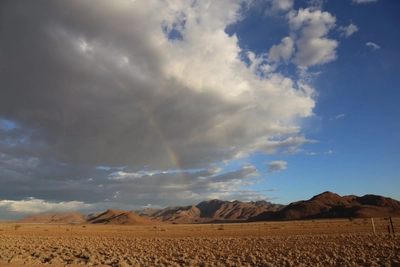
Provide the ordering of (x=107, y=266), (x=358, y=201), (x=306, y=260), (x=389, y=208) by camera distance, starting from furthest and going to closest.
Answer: (x=358, y=201) < (x=389, y=208) < (x=306, y=260) < (x=107, y=266)

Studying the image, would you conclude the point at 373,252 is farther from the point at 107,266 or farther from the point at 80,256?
the point at 80,256

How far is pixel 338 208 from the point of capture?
15288 centimetres

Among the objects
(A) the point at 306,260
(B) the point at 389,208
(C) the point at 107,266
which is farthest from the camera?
(B) the point at 389,208

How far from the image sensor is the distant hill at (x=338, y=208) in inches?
5399

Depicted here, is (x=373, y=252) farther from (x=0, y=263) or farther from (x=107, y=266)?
(x=0, y=263)

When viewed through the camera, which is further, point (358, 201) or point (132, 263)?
point (358, 201)

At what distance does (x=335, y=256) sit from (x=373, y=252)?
3877mm

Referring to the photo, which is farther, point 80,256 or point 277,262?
point 80,256

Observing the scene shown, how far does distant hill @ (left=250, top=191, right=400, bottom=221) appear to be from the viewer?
13712 centimetres

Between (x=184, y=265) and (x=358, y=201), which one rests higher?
(x=358, y=201)

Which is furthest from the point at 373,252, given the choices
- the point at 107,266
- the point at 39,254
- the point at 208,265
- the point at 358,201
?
the point at 358,201

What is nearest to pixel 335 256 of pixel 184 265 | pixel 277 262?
pixel 277 262

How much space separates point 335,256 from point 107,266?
15.8 metres

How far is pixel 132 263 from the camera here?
1884 centimetres
